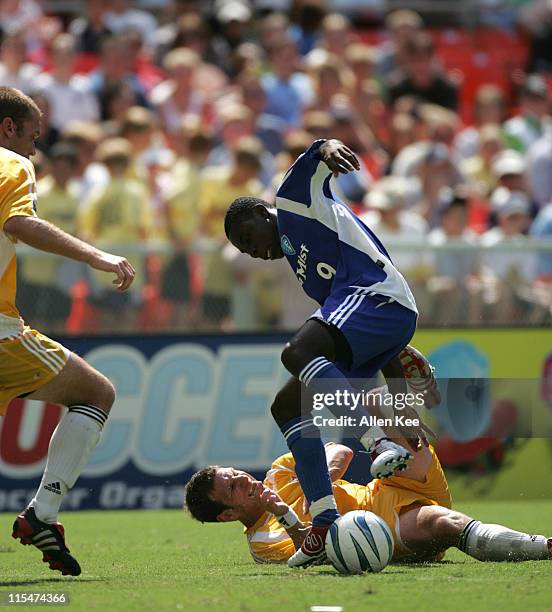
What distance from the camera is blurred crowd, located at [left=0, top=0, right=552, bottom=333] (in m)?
11.9

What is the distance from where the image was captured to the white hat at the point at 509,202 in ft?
44.2

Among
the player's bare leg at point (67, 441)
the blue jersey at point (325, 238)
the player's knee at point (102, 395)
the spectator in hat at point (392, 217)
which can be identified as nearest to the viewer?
the player's bare leg at point (67, 441)

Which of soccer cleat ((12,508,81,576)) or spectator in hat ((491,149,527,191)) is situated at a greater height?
spectator in hat ((491,149,527,191))

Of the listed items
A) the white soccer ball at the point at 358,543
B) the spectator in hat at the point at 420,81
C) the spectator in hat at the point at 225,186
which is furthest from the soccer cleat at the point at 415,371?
the spectator in hat at the point at 420,81

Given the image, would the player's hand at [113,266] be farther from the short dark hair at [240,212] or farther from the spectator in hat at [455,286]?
the spectator in hat at [455,286]

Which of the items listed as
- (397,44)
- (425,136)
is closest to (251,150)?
(425,136)

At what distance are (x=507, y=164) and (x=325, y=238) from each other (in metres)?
8.02

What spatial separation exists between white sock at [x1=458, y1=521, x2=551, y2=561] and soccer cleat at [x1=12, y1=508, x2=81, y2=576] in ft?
7.07

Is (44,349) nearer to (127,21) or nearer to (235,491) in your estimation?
(235,491)

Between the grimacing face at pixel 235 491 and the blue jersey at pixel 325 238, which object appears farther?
the grimacing face at pixel 235 491

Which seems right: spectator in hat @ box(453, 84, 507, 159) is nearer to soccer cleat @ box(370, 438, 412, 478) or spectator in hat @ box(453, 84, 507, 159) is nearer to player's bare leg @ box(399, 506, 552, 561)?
player's bare leg @ box(399, 506, 552, 561)

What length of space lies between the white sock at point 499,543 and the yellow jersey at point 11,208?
267cm

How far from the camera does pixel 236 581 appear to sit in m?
Result: 6.71

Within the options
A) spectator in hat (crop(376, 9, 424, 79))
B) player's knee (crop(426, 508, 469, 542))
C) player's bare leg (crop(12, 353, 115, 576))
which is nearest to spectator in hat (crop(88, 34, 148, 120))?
spectator in hat (crop(376, 9, 424, 79))
